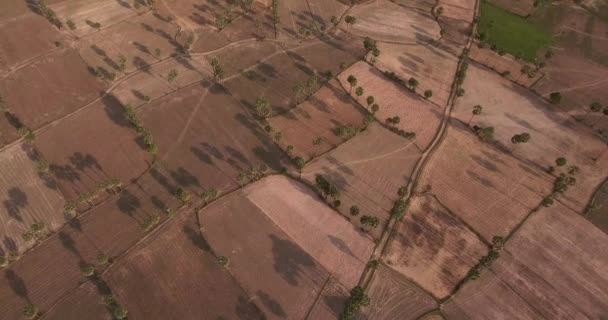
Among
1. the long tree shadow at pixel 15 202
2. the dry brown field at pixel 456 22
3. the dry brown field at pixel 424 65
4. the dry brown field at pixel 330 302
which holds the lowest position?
the long tree shadow at pixel 15 202

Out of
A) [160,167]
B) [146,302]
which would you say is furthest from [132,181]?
[146,302]

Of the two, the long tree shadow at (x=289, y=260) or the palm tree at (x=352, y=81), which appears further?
the palm tree at (x=352, y=81)

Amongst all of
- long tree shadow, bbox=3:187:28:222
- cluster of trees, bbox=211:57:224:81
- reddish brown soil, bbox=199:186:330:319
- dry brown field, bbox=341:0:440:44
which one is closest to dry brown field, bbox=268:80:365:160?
cluster of trees, bbox=211:57:224:81

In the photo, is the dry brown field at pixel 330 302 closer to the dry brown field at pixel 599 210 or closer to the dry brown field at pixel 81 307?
the dry brown field at pixel 81 307

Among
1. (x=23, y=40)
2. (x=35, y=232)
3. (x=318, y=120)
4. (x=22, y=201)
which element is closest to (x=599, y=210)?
(x=318, y=120)

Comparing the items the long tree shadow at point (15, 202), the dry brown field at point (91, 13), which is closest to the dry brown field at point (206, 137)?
the long tree shadow at point (15, 202)

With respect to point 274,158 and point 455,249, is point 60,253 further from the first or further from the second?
point 455,249

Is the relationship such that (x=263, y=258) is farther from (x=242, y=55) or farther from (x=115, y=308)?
(x=242, y=55)
